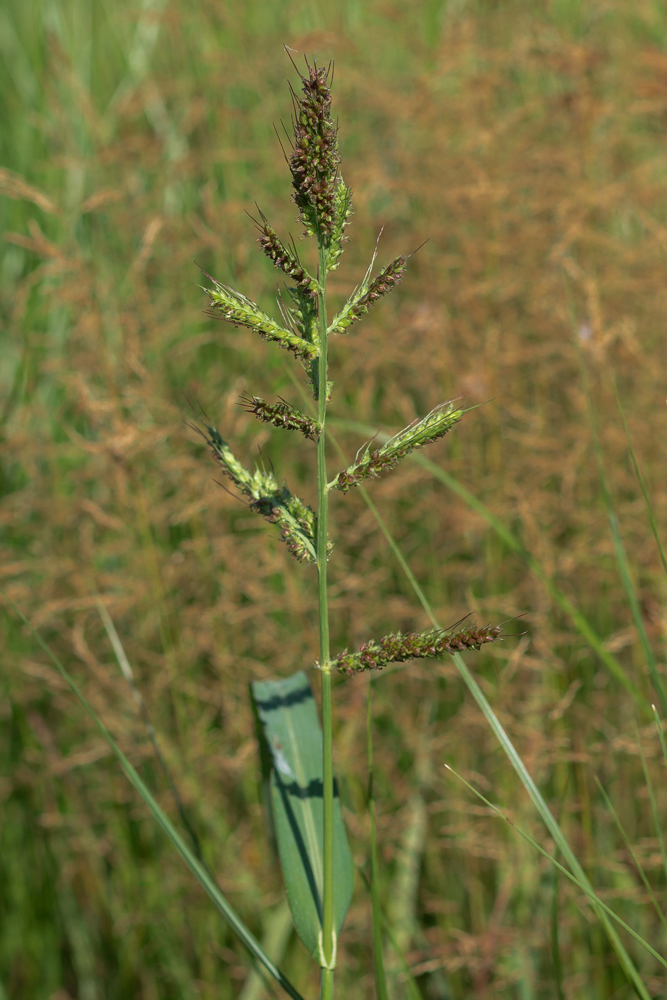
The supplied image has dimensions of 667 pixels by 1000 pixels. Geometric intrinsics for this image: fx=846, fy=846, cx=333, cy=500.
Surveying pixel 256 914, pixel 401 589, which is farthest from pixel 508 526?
pixel 256 914

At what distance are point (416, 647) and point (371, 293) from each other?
1.14ft

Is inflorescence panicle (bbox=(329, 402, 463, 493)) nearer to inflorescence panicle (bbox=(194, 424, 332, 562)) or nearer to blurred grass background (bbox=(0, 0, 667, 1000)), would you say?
inflorescence panicle (bbox=(194, 424, 332, 562))

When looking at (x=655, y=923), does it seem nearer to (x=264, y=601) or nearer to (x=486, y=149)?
(x=264, y=601)

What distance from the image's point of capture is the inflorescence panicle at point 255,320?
79 cm

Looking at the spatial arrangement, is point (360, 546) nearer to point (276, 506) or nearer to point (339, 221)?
point (276, 506)

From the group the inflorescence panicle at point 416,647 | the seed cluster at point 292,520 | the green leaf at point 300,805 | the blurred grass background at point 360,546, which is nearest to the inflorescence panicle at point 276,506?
the seed cluster at point 292,520

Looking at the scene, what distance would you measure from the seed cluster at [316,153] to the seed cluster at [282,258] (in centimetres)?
4

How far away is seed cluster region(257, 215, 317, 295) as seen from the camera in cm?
78

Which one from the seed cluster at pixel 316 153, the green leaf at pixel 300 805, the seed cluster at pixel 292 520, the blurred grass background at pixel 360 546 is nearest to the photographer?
the seed cluster at pixel 316 153

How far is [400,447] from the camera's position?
845 mm

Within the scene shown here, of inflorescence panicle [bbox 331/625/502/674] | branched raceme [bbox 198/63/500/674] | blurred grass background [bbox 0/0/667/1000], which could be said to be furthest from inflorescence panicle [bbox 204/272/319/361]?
blurred grass background [bbox 0/0/667/1000]

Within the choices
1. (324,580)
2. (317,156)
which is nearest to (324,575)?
(324,580)

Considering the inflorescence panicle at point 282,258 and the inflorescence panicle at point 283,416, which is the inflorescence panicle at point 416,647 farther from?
the inflorescence panicle at point 282,258

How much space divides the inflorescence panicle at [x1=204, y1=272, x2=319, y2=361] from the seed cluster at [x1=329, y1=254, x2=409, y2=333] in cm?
4
